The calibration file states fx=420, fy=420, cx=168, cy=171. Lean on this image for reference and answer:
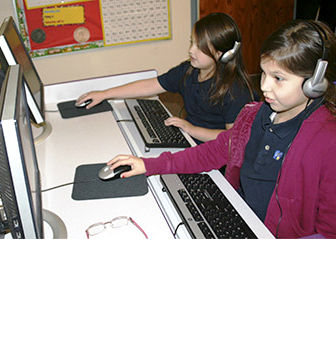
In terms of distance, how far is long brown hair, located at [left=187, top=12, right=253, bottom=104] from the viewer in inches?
65.5

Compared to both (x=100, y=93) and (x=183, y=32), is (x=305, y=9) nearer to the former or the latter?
(x=183, y=32)

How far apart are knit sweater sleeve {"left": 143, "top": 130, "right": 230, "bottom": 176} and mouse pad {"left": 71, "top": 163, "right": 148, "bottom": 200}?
0.06m

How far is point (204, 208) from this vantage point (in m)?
1.11

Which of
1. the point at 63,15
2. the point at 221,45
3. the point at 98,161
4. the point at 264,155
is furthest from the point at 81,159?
the point at 63,15

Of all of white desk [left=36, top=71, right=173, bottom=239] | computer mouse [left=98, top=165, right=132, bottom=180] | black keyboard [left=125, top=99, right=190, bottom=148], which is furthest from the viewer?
black keyboard [left=125, top=99, right=190, bottom=148]

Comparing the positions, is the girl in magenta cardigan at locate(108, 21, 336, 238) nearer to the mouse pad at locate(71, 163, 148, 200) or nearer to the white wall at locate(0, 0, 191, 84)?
the mouse pad at locate(71, 163, 148, 200)

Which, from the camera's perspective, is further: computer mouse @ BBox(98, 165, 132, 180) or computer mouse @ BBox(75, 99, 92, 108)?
computer mouse @ BBox(75, 99, 92, 108)

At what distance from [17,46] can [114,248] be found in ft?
4.47

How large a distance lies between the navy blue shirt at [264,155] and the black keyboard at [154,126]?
0.26 m

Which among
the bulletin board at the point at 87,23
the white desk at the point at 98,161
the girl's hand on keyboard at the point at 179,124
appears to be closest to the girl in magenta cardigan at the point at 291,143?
the white desk at the point at 98,161

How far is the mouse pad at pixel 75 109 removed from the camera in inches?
71.1

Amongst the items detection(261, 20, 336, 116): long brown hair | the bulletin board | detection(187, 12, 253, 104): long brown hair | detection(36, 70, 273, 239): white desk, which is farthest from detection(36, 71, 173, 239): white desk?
the bulletin board

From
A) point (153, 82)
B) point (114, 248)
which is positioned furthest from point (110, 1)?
point (114, 248)

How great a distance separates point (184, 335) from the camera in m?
0.26
